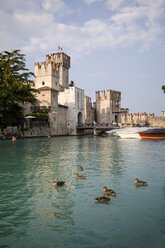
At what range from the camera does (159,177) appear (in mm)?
9609

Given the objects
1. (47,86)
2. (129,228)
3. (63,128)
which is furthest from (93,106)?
(129,228)

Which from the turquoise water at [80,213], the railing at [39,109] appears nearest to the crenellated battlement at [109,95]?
the railing at [39,109]

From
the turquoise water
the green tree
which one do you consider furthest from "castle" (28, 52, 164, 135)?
the turquoise water

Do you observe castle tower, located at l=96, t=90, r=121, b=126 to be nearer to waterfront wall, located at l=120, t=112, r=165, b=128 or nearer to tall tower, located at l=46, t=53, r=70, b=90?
waterfront wall, located at l=120, t=112, r=165, b=128

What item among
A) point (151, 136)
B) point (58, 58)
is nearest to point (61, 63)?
point (58, 58)

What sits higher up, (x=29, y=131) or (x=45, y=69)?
(x=45, y=69)

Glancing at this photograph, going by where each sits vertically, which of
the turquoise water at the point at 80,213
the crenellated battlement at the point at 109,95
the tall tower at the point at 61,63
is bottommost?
the turquoise water at the point at 80,213

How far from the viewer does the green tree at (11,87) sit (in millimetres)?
33188

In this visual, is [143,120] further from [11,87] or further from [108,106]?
[11,87]

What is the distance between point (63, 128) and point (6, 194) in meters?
50.0

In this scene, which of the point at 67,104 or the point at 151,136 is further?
the point at 67,104

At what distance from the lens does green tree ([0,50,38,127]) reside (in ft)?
109

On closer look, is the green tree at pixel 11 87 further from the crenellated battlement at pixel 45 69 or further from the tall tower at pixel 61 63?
the tall tower at pixel 61 63

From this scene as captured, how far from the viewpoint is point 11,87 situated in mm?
33312
